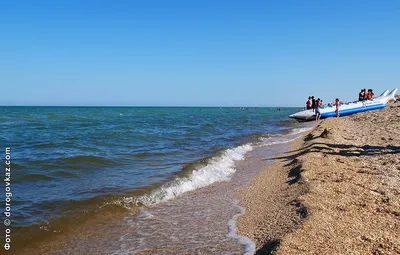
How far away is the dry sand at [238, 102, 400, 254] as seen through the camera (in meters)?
3.90

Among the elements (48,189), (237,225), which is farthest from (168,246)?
(48,189)

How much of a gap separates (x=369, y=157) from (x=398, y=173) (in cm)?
213

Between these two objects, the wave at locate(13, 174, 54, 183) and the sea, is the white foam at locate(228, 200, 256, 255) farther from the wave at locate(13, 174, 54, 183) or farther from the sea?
the wave at locate(13, 174, 54, 183)

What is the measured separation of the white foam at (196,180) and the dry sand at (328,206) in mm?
1419

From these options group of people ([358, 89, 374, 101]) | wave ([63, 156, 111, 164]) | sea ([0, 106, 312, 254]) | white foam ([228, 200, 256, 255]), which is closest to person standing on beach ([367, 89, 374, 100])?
group of people ([358, 89, 374, 101])

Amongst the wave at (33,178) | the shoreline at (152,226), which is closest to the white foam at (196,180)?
the shoreline at (152,226)

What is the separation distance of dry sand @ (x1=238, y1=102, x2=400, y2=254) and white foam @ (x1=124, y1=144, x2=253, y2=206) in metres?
1.42

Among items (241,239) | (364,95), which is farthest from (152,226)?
(364,95)

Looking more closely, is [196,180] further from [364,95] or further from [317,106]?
[364,95]

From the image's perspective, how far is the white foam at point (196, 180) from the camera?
24.9 feet

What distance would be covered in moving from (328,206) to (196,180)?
15.1 ft

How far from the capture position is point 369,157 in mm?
9266

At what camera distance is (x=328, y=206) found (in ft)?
17.4

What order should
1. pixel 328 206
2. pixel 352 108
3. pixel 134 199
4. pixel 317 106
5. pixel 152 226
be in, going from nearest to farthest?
1. pixel 328 206
2. pixel 152 226
3. pixel 134 199
4. pixel 317 106
5. pixel 352 108
